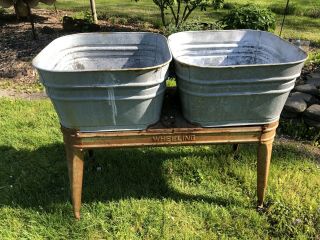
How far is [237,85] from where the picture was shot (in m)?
2.46

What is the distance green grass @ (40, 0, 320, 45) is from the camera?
8023 mm

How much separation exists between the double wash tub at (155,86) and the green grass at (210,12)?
502cm

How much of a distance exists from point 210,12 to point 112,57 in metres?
6.74

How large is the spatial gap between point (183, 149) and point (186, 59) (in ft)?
3.60

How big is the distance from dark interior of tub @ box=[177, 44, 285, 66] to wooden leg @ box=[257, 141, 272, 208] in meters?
0.73

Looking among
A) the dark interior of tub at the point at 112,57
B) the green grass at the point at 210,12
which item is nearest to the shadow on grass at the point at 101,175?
the dark interior of tub at the point at 112,57

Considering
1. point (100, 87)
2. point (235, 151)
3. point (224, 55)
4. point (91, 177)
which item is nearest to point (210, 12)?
point (235, 151)

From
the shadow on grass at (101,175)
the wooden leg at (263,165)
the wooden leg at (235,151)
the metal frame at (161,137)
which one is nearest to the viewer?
the metal frame at (161,137)

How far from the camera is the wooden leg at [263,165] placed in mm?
2848

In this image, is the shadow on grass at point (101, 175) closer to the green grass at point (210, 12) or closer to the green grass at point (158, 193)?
the green grass at point (158, 193)

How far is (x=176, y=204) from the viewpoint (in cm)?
324

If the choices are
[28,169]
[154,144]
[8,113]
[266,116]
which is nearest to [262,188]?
[266,116]

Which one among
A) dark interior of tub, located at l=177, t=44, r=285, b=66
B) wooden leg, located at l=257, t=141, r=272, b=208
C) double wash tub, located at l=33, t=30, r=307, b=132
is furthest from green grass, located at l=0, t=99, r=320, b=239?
dark interior of tub, located at l=177, t=44, r=285, b=66

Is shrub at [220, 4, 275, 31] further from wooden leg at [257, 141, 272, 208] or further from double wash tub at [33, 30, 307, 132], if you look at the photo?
wooden leg at [257, 141, 272, 208]
